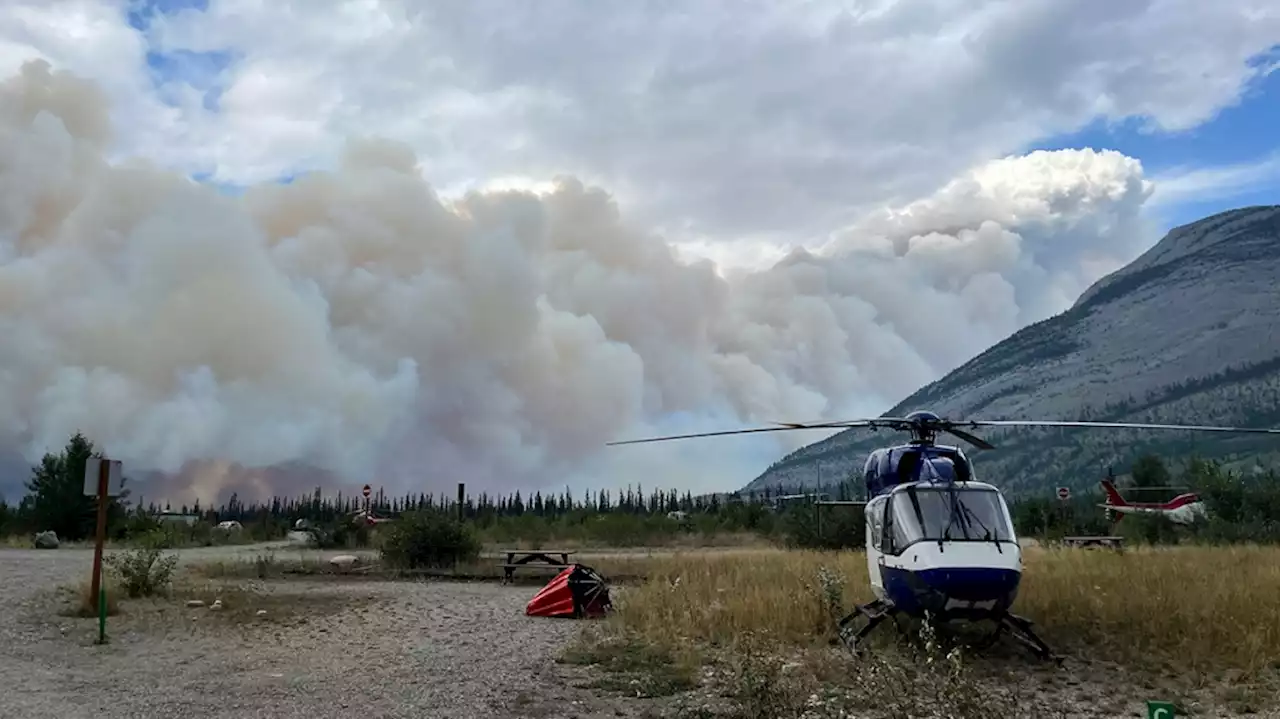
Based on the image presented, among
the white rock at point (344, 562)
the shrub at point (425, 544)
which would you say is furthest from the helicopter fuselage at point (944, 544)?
the white rock at point (344, 562)

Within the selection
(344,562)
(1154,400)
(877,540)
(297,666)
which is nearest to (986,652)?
(877,540)

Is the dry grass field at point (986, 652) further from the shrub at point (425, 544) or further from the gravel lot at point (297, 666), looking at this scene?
the shrub at point (425, 544)

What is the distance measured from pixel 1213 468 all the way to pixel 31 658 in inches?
2009

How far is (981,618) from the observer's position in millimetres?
10562

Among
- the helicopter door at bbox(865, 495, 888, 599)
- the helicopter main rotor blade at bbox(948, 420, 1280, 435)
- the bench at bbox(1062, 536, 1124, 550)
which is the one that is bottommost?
the bench at bbox(1062, 536, 1124, 550)

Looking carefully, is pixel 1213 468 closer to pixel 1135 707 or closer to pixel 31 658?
pixel 1135 707

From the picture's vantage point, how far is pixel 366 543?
135 feet

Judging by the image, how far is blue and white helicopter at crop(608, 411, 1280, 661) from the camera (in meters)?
10.4

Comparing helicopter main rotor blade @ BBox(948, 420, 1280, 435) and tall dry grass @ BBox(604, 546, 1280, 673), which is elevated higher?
helicopter main rotor blade @ BBox(948, 420, 1280, 435)

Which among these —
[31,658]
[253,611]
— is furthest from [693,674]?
[253,611]

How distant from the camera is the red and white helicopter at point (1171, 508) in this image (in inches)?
1507

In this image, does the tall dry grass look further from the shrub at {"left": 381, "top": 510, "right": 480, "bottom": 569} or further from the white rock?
the white rock

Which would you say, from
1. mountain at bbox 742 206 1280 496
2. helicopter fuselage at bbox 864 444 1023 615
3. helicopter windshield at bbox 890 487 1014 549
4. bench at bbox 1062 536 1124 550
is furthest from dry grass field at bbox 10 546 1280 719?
mountain at bbox 742 206 1280 496

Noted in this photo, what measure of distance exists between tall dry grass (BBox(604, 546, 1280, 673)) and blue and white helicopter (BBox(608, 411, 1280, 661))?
2.94ft
